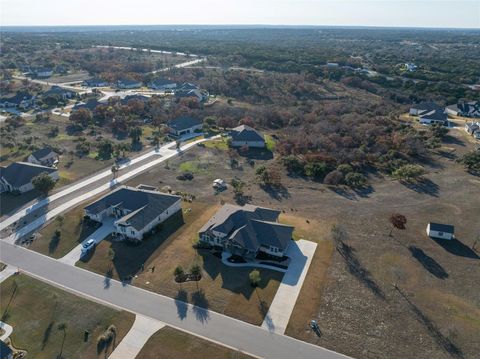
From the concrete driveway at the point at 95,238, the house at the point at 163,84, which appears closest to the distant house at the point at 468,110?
the house at the point at 163,84

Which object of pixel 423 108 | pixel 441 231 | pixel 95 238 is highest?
pixel 423 108

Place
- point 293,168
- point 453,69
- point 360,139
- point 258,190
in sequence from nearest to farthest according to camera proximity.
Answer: point 258,190 < point 293,168 < point 360,139 < point 453,69

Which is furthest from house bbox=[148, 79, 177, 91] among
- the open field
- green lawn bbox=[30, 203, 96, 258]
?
the open field

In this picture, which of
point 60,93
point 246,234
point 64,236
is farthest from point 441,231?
point 60,93

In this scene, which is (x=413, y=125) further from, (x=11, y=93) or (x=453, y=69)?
(x=11, y=93)

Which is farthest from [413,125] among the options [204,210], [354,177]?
[204,210]

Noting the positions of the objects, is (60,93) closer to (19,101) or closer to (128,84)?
(19,101)

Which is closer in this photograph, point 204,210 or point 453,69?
point 204,210
